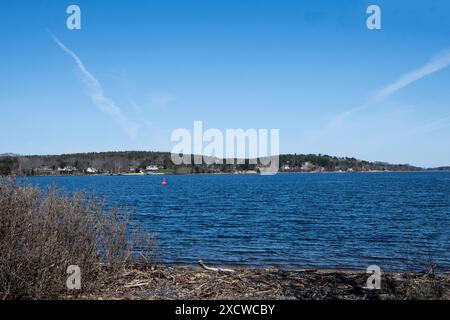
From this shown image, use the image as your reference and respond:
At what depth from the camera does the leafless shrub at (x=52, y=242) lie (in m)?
7.51

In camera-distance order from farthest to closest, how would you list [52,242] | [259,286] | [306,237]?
[306,237]
[259,286]
[52,242]

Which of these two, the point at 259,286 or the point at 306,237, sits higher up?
the point at 259,286

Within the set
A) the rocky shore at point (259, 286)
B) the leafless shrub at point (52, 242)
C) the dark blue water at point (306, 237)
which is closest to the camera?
the leafless shrub at point (52, 242)

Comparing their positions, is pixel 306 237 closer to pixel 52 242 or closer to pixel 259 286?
pixel 259 286

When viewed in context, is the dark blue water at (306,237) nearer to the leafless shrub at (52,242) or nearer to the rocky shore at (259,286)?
the leafless shrub at (52,242)

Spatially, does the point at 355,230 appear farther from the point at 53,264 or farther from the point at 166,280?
the point at 53,264

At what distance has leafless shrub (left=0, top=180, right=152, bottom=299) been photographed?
7508 mm

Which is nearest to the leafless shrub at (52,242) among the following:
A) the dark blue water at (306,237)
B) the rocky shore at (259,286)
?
the rocky shore at (259,286)

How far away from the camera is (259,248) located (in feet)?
70.0

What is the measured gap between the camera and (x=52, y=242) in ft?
26.1

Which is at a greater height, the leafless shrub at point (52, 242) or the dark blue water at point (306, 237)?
the leafless shrub at point (52, 242)

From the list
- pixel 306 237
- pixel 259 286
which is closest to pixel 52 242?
pixel 259 286

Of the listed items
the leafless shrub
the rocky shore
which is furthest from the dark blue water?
the rocky shore
